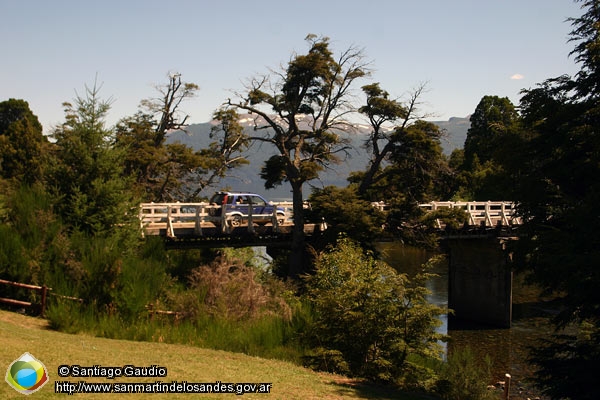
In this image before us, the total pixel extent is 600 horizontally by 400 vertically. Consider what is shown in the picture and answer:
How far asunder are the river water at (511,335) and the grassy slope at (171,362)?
33.9 feet

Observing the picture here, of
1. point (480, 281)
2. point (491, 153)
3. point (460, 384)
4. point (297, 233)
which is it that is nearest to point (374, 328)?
point (460, 384)

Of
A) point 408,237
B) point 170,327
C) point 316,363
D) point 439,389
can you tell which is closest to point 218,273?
point 170,327

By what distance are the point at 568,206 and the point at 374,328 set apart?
232 inches

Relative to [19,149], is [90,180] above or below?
below

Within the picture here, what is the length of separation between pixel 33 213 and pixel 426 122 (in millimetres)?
20492

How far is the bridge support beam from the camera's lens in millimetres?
32938

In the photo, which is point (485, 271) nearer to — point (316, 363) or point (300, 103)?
point (300, 103)

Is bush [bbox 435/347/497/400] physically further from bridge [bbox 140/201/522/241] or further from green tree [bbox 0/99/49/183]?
green tree [bbox 0/99/49/183]

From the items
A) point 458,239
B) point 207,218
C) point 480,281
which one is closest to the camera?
point 207,218

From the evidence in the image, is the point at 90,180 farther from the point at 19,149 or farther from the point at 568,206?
the point at 19,149

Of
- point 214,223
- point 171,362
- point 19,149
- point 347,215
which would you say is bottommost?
point 171,362

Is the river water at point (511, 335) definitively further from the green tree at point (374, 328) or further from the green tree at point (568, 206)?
the green tree at point (374, 328)

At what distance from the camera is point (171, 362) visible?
1073 cm

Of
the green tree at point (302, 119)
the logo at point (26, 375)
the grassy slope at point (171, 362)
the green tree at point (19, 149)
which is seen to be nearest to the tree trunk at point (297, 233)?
the green tree at point (302, 119)
